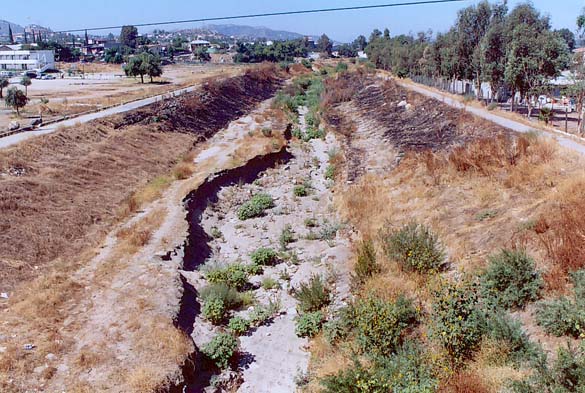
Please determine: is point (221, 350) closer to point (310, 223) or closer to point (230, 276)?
point (230, 276)

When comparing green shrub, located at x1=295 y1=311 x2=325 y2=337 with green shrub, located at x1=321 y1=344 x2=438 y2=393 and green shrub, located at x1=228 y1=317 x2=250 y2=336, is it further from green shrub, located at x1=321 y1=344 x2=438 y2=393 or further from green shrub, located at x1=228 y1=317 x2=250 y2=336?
green shrub, located at x1=321 y1=344 x2=438 y2=393

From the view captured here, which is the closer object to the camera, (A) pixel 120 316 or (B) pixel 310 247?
(A) pixel 120 316

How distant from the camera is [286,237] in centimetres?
1906

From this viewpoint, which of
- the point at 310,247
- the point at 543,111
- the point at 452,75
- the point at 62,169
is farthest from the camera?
the point at 452,75

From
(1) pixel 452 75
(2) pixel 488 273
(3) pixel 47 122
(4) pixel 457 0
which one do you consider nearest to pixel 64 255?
(2) pixel 488 273

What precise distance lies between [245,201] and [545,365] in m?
18.2

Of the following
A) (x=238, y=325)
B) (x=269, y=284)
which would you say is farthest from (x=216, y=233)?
(x=238, y=325)

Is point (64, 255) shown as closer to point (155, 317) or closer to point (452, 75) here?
point (155, 317)

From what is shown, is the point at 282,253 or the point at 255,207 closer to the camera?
the point at 282,253

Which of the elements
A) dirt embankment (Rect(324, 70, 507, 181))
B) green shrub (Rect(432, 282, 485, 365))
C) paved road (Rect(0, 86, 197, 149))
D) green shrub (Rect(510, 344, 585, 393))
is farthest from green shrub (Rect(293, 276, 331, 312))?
paved road (Rect(0, 86, 197, 149))

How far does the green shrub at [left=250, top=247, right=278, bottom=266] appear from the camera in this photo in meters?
17.1

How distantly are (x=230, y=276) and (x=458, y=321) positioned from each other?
304 inches

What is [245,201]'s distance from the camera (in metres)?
24.8

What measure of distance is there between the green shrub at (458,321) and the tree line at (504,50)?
2916 centimetres
